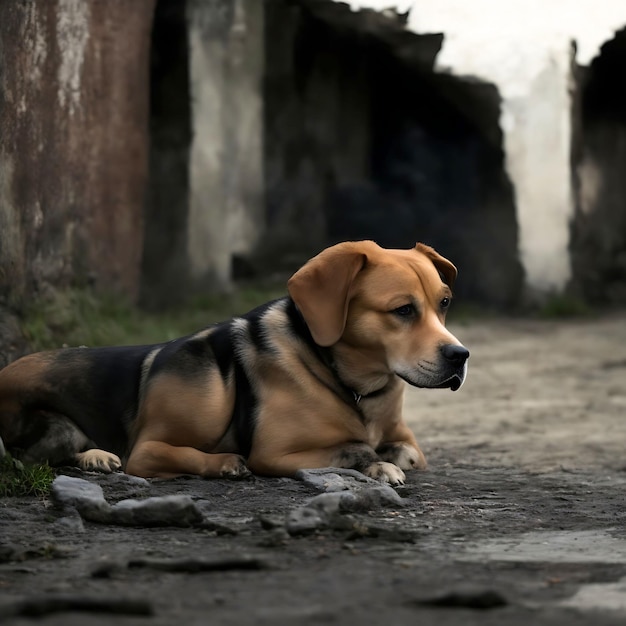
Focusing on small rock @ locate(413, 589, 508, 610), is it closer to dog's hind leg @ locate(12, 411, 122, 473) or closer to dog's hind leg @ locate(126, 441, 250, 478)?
dog's hind leg @ locate(126, 441, 250, 478)

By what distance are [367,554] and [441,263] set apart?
2.06m

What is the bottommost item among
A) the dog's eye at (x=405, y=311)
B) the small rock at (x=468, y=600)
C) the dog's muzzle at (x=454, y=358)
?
the small rock at (x=468, y=600)

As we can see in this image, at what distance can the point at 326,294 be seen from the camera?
17.2 ft

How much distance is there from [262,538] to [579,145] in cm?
949

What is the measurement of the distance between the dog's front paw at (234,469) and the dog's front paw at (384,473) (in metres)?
0.49

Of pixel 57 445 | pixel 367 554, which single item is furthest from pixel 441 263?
pixel 367 554

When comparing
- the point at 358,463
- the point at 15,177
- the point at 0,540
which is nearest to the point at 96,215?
the point at 15,177

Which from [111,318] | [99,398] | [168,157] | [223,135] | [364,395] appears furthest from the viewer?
[223,135]

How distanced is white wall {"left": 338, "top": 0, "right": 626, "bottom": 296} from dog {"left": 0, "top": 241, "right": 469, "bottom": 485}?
709 centimetres

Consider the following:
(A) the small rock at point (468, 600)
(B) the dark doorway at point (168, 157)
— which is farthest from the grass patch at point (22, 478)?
(B) the dark doorway at point (168, 157)

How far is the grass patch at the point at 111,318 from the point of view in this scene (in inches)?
296

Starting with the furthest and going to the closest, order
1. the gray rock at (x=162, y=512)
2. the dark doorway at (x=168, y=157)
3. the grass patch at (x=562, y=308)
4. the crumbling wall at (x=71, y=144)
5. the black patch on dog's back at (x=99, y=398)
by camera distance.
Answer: the grass patch at (x=562, y=308) → the dark doorway at (x=168, y=157) → the crumbling wall at (x=71, y=144) → the black patch on dog's back at (x=99, y=398) → the gray rock at (x=162, y=512)

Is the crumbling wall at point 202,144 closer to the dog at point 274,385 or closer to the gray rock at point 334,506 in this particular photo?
the dog at point 274,385

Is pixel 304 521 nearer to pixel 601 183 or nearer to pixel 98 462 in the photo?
pixel 98 462
